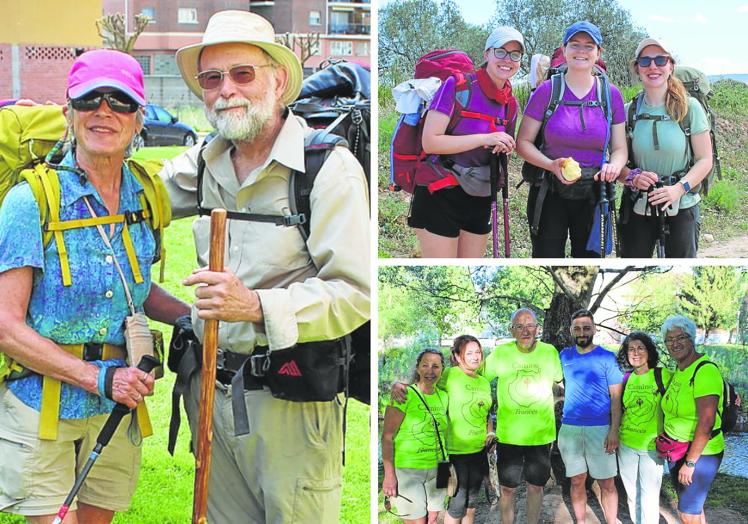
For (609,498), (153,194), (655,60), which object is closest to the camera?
(153,194)

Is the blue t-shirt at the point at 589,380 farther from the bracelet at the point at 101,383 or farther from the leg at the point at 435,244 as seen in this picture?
the bracelet at the point at 101,383

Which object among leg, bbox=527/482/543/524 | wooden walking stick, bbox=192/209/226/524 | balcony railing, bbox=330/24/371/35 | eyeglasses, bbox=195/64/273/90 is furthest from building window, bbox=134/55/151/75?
wooden walking stick, bbox=192/209/226/524

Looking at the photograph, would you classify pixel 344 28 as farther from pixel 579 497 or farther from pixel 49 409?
pixel 49 409

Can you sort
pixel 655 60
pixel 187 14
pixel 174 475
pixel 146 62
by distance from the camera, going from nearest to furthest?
pixel 655 60 → pixel 174 475 → pixel 187 14 → pixel 146 62

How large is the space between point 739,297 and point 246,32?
2.39 meters

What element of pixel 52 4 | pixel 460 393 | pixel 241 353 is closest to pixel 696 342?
pixel 460 393

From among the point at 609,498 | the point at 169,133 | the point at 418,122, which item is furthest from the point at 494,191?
the point at 169,133

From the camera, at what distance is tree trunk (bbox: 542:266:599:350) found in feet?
13.5

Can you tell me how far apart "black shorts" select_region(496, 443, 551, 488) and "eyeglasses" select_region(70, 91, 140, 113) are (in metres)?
2.24

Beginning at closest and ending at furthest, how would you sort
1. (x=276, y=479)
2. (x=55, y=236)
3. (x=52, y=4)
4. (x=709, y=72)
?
(x=55, y=236) → (x=276, y=479) → (x=709, y=72) → (x=52, y=4)

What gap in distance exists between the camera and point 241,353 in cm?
324

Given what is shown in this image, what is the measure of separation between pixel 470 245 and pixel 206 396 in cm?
160

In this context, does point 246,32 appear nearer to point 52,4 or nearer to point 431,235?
point 431,235

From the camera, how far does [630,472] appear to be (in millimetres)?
4207
